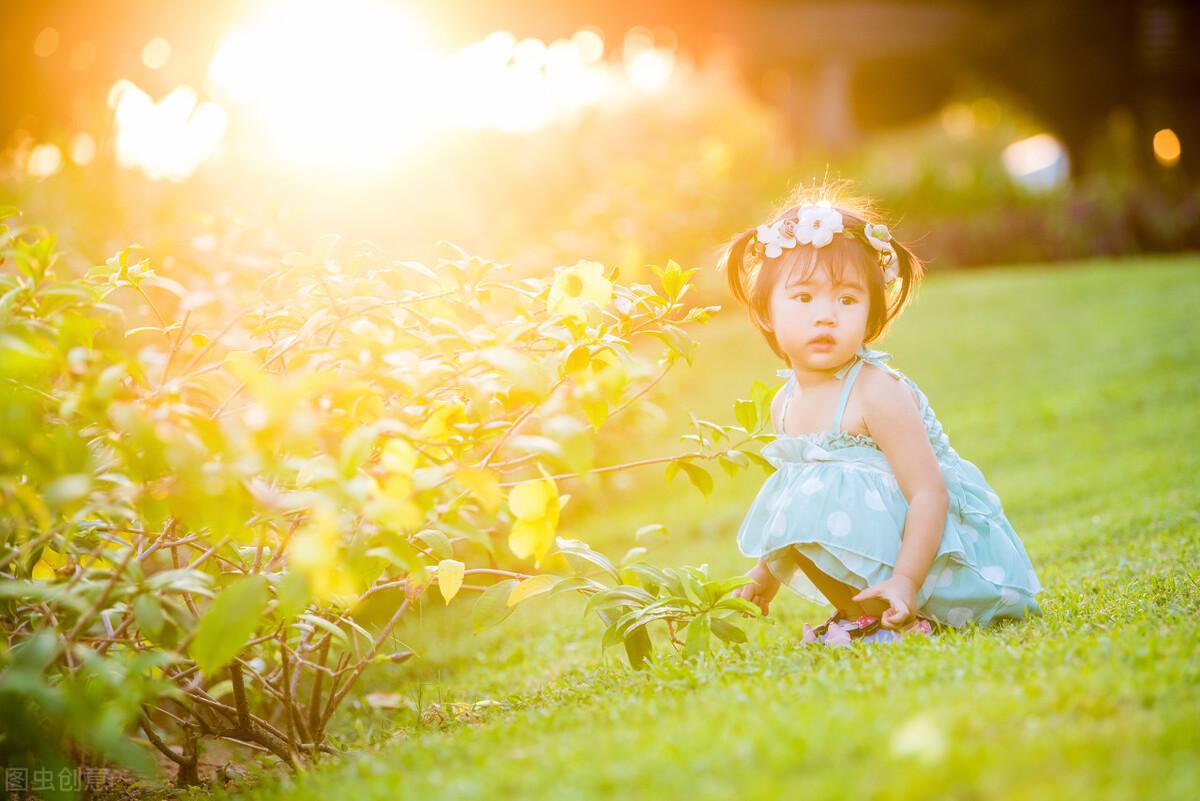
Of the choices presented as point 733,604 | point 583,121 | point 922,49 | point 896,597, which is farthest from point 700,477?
point 922,49

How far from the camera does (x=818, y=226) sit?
8.92 ft

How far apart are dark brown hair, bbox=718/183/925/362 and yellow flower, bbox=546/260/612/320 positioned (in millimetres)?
683

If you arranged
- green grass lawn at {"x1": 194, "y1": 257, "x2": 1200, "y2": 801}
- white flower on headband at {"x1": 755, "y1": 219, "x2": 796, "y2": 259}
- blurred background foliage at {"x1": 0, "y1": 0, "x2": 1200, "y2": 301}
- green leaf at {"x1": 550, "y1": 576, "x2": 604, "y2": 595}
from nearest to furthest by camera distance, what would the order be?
1. green grass lawn at {"x1": 194, "y1": 257, "x2": 1200, "y2": 801}
2. green leaf at {"x1": 550, "y1": 576, "x2": 604, "y2": 595}
3. white flower on headband at {"x1": 755, "y1": 219, "x2": 796, "y2": 259}
4. blurred background foliage at {"x1": 0, "y1": 0, "x2": 1200, "y2": 301}

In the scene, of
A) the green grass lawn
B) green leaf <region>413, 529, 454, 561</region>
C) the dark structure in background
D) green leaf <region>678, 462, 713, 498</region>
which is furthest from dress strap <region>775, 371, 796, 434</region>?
the dark structure in background

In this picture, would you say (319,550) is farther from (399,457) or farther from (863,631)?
(863,631)

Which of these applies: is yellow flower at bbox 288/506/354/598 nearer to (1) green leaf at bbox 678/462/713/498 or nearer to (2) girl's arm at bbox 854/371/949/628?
(1) green leaf at bbox 678/462/713/498

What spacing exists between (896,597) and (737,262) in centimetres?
98

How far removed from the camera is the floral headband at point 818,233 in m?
2.70

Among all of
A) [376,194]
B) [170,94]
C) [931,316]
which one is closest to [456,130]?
[376,194]

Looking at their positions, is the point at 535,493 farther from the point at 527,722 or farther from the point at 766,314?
the point at 766,314

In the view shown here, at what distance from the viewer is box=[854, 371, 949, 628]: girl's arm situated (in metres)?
2.50

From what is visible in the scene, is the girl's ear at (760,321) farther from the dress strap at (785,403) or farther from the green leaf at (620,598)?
the green leaf at (620,598)

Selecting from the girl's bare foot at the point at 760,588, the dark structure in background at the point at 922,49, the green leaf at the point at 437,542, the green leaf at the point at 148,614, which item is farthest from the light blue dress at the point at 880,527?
the dark structure in background at the point at 922,49

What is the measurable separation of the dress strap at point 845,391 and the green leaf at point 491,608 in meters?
0.88
